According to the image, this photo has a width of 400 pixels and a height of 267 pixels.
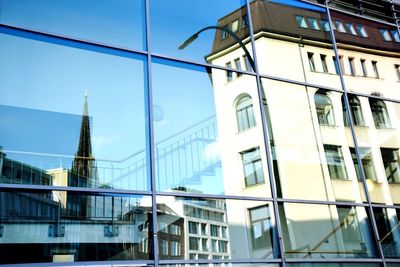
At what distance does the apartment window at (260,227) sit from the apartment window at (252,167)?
19.2 inches

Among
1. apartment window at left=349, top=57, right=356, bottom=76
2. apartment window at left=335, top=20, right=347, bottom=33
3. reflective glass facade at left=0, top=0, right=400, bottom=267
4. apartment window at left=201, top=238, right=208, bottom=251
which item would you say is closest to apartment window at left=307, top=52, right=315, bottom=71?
reflective glass facade at left=0, top=0, right=400, bottom=267

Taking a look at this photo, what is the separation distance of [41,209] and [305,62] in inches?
238

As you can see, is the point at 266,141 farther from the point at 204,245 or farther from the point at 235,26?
the point at 235,26

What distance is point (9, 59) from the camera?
673 centimetres

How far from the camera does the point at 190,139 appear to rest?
7.64m

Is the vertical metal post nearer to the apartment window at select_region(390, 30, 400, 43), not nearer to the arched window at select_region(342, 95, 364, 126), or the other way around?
the arched window at select_region(342, 95, 364, 126)

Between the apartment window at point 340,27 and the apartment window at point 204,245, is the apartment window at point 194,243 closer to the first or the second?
the apartment window at point 204,245

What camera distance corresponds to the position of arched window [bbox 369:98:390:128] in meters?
9.84

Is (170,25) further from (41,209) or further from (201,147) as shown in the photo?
(41,209)

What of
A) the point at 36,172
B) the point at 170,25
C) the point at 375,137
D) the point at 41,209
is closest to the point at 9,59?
the point at 36,172

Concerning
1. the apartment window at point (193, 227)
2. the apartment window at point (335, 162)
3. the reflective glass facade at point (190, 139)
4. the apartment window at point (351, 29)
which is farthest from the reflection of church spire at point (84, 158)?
the apartment window at point (351, 29)

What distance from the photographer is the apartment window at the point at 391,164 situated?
30.5 ft

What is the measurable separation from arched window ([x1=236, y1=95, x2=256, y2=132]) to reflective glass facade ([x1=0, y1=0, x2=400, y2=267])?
0.02 metres

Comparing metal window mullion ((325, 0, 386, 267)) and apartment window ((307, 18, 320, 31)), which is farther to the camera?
apartment window ((307, 18, 320, 31))
